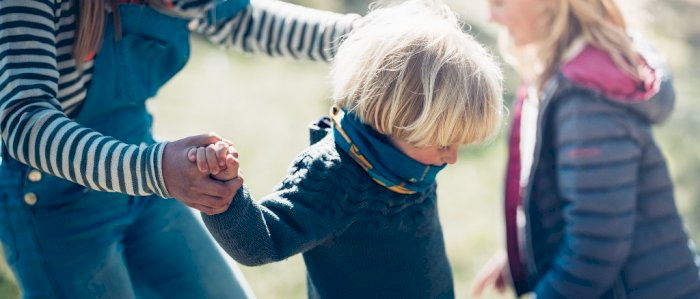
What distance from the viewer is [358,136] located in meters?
1.96

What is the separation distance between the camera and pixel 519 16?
9.46ft

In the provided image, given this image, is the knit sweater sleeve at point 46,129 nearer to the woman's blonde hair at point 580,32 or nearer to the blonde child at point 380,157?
the blonde child at point 380,157

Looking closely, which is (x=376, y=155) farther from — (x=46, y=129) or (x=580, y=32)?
(x=580, y=32)

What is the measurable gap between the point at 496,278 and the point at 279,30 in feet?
3.84

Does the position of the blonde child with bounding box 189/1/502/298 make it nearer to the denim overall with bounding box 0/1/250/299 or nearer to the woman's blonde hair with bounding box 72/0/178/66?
the denim overall with bounding box 0/1/250/299

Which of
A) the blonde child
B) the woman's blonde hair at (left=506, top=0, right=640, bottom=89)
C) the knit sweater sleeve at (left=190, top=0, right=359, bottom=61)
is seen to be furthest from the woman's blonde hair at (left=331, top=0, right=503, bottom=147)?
the woman's blonde hair at (left=506, top=0, right=640, bottom=89)

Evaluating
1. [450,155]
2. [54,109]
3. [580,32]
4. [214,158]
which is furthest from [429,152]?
[580,32]

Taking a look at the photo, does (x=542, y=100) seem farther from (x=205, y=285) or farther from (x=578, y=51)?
(x=205, y=285)

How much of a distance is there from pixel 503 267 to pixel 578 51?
779 millimetres

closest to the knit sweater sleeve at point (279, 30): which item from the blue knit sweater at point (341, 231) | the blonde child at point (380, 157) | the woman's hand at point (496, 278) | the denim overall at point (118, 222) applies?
the denim overall at point (118, 222)

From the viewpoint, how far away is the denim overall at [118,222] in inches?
84.0

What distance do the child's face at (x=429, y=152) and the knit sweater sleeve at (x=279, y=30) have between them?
560 mm

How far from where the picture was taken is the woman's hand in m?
3.12

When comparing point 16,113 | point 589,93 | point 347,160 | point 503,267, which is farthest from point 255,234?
point 503,267
